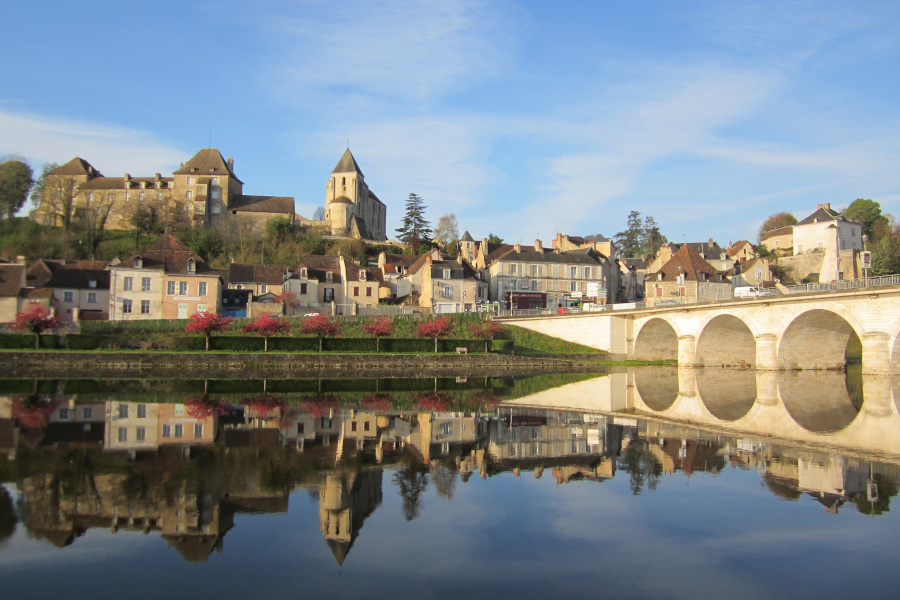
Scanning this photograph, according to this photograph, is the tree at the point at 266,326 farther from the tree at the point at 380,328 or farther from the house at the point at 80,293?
the house at the point at 80,293

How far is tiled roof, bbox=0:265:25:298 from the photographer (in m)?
39.2

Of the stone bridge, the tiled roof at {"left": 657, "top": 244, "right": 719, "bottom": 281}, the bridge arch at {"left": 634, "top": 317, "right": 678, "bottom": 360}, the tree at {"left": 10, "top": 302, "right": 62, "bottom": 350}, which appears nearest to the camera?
the stone bridge

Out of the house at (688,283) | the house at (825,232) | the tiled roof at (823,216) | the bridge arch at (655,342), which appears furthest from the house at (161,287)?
the tiled roof at (823,216)

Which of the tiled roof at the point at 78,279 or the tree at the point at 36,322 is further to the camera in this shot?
the tiled roof at the point at 78,279

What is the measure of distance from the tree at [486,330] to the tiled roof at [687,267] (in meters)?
15.9

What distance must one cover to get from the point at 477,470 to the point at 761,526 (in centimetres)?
497

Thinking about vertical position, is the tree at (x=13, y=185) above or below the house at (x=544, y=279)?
above

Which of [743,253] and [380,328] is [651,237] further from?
[380,328]

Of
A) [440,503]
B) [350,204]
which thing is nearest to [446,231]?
[350,204]

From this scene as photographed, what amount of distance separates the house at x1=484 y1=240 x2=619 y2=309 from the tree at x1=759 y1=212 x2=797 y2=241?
129ft

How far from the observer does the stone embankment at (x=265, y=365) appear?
94.4 feet

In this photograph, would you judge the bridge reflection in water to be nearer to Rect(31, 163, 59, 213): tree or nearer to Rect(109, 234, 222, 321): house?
Rect(109, 234, 222, 321): house

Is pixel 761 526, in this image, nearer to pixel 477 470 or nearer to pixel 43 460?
pixel 477 470

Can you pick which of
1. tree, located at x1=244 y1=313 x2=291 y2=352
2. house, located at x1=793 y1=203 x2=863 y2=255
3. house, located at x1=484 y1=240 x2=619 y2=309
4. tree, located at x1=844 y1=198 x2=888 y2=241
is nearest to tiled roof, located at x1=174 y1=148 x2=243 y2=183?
house, located at x1=484 y1=240 x2=619 y2=309
